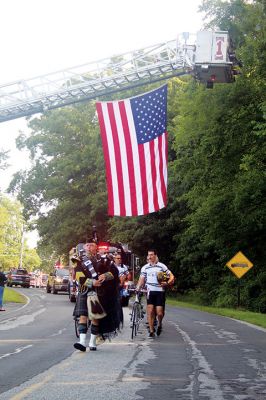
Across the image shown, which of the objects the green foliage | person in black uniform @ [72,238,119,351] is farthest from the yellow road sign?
the green foliage

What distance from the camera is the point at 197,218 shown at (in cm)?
3259

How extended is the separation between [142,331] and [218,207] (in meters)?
14.6

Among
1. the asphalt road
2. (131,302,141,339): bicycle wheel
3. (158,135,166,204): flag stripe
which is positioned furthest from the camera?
(158,135,166,204): flag stripe

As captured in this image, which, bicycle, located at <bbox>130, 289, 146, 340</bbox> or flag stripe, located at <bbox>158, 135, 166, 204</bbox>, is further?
flag stripe, located at <bbox>158, 135, 166, 204</bbox>

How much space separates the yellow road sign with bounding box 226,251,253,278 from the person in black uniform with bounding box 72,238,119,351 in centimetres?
1991

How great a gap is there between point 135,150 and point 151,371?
8138 mm

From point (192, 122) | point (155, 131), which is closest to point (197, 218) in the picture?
point (192, 122)

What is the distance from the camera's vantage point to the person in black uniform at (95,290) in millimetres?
11453

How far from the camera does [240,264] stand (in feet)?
103

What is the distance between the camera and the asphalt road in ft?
23.5

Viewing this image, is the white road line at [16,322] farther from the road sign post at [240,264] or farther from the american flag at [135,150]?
the road sign post at [240,264]

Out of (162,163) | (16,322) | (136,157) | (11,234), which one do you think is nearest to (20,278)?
(16,322)

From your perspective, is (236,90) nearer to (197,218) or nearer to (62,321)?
(197,218)

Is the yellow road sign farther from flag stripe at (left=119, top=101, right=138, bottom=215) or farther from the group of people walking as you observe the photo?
the group of people walking
